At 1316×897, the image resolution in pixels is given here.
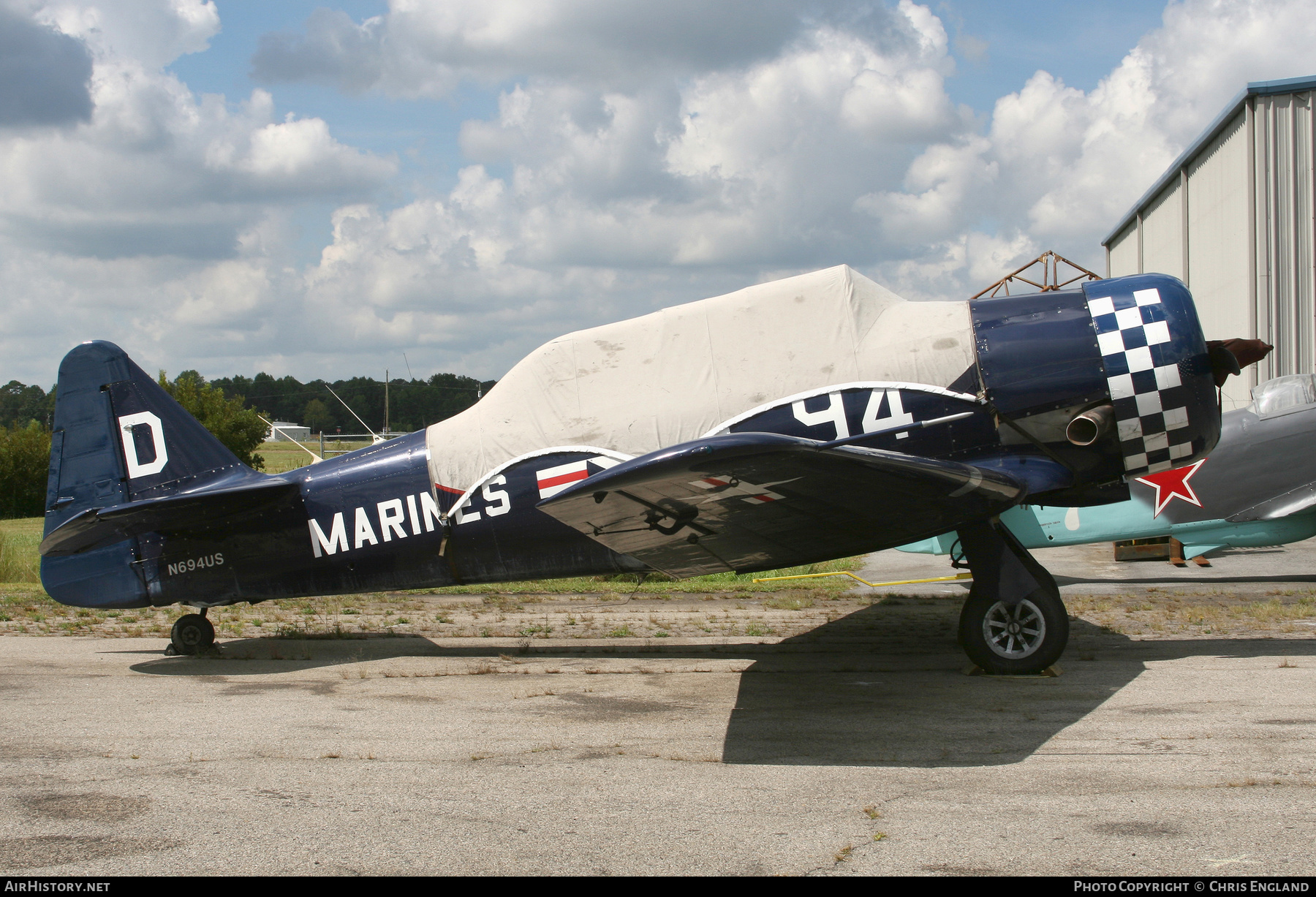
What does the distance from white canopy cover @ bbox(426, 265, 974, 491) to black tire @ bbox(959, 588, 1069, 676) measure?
1.71m

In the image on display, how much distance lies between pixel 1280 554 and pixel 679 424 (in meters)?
13.7

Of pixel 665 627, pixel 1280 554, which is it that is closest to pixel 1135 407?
pixel 665 627

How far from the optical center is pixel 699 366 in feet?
23.6

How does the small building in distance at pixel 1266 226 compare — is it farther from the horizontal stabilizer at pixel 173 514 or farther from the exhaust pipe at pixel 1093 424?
the horizontal stabilizer at pixel 173 514

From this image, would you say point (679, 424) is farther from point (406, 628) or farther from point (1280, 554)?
point (1280, 554)

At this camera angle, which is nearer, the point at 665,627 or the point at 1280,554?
the point at 665,627

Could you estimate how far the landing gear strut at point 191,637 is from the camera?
850 centimetres

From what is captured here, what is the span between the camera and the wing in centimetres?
440

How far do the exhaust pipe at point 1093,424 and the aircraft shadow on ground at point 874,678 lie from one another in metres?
1.75

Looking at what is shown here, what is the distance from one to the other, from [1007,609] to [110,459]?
8.06 metres

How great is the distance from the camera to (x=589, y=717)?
5.94 meters

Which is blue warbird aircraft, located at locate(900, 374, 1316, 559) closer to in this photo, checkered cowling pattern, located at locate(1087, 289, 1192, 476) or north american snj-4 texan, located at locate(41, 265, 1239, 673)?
north american snj-4 texan, located at locate(41, 265, 1239, 673)

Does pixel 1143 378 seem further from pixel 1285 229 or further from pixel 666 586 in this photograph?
pixel 1285 229

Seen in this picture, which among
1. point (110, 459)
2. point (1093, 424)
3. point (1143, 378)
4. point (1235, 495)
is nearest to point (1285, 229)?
point (1235, 495)
